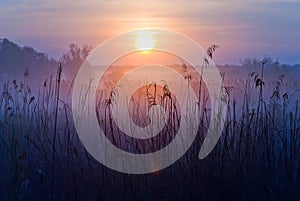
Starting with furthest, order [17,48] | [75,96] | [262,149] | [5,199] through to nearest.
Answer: [17,48], [75,96], [262,149], [5,199]

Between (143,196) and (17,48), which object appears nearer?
(143,196)

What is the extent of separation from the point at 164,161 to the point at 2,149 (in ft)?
6.19

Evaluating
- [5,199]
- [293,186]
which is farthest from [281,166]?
[5,199]

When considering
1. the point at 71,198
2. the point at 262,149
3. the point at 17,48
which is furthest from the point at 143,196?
the point at 17,48

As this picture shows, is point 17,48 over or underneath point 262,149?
over

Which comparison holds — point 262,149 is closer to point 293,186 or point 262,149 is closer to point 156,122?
point 293,186

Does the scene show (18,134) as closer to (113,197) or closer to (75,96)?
(75,96)

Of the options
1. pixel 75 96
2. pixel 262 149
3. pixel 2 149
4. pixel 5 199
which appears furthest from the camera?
pixel 75 96

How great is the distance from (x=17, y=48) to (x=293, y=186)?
2048 centimetres

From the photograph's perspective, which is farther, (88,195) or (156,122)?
(156,122)

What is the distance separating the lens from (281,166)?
5.65 metres

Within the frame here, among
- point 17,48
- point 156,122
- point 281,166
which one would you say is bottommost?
point 281,166

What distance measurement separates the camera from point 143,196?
5328 mm

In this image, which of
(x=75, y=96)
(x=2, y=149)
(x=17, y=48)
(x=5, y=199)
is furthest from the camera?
(x=17, y=48)
